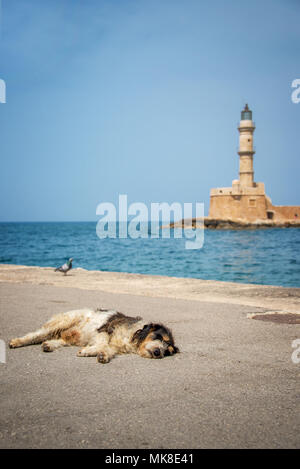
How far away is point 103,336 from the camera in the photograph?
546 centimetres

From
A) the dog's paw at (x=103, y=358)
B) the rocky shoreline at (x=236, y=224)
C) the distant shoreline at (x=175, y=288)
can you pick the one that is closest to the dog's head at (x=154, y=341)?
the dog's paw at (x=103, y=358)

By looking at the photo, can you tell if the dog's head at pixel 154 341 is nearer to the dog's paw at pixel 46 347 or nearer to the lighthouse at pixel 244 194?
the dog's paw at pixel 46 347

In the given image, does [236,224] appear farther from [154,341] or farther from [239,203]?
[154,341]

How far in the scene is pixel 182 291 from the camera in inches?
477

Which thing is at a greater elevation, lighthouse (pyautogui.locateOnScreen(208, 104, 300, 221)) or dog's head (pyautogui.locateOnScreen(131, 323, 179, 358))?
lighthouse (pyautogui.locateOnScreen(208, 104, 300, 221))

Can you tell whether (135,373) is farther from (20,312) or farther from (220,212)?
(220,212)

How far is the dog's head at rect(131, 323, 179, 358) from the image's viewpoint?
5164 mm

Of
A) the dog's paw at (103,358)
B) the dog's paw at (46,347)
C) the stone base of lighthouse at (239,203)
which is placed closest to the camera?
the dog's paw at (103,358)

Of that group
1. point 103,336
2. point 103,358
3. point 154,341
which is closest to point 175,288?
point 103,336

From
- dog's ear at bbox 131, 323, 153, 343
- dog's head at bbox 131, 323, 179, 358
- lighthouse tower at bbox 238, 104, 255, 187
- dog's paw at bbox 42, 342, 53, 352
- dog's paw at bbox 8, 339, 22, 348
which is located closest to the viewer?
dog's head at bbox 131, 323, 179, 358

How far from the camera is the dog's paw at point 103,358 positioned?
4977mm

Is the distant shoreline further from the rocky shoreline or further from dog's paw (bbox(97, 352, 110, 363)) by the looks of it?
the rocky shoreline

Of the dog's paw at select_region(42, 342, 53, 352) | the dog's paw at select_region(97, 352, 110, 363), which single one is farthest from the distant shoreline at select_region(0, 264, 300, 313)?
the dog's paw at select_region(42, 342, 53, 352)

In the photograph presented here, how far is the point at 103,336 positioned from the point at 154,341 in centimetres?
71
